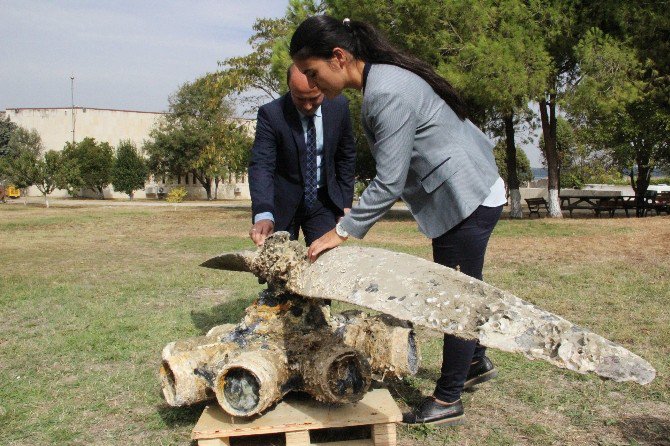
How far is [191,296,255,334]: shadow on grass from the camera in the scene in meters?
5.40

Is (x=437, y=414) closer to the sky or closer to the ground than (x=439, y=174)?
closer to the ground

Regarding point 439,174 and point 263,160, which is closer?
point 439,174

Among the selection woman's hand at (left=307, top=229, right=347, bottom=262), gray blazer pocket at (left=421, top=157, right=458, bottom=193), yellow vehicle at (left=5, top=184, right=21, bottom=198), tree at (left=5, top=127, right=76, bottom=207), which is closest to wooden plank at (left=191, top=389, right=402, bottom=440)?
woman's hand at (left=307, top=229, right=347, bottom=262)

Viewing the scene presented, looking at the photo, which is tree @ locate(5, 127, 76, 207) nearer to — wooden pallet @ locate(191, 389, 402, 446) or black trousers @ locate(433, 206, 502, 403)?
wooden pallet @ locate(191, 389, 402, 446)

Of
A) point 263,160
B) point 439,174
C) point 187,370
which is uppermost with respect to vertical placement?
point 263,160

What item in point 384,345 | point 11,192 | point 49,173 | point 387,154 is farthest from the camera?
point 11,192

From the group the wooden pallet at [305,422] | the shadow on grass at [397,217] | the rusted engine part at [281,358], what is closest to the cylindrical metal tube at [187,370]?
the rusted engine part at [281,358]

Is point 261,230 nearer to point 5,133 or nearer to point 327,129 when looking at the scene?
point 327,129

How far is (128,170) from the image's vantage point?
48688 millimetres

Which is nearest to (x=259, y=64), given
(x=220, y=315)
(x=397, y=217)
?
(x=397, y=217)

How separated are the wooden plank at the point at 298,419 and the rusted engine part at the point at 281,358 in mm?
82

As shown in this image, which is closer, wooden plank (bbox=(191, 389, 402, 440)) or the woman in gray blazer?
the woman in gray blazer

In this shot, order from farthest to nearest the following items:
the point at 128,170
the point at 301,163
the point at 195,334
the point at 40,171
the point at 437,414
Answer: the point at 128,170, the point at 40,171, the point at 195,334, the point at 301,163, the point at 437,414

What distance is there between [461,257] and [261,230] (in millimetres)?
1155
